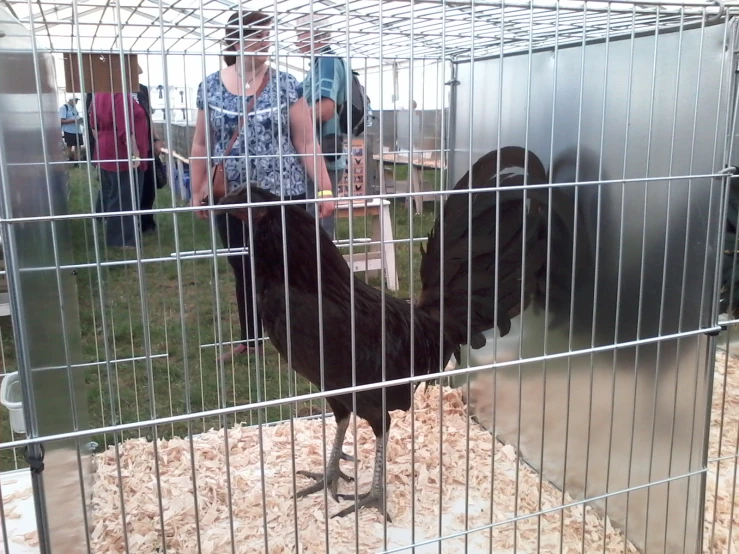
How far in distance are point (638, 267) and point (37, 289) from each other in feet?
4.56

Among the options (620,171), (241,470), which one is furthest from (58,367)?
(620,171)

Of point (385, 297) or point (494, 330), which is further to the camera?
point (385, 297)

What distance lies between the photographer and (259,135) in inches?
83.7

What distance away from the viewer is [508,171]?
2.08 metres

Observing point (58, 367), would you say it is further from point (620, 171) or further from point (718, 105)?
point (718, 105)

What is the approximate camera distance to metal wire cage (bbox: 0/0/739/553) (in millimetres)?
1259

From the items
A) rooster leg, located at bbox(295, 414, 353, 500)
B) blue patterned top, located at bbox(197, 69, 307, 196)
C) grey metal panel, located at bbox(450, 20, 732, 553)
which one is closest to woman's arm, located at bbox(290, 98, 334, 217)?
blue patterned top, located at bbox(197, 69, 307, 196)

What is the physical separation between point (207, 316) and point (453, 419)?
5.81 feet

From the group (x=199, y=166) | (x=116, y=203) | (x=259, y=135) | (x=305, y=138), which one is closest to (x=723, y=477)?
(x=305, y=138)

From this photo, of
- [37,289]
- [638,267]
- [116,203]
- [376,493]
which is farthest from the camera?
[116,203]

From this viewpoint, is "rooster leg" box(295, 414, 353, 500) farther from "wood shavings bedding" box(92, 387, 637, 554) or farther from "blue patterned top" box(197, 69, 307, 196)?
"blue patterned top" box(197, 69, 307, 196)

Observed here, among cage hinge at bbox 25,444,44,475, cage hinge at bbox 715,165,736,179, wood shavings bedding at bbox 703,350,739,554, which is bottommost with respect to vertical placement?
wood shavings bedding at bbox 703,350,739,554

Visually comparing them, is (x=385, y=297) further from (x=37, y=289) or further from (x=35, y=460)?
(x=35, y=460)

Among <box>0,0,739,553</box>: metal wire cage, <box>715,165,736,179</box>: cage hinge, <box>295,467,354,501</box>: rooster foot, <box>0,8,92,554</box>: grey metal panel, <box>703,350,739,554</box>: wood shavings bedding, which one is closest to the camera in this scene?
<box>0,8,92,554</box>: grey metal panel
